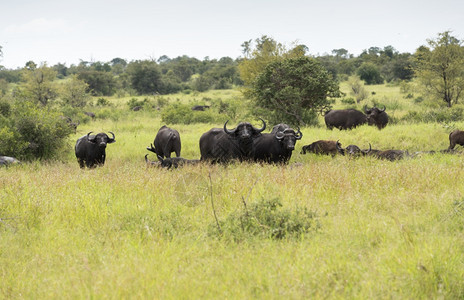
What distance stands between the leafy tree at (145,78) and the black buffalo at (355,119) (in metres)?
40.0

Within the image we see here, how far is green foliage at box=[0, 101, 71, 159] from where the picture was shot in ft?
47.8

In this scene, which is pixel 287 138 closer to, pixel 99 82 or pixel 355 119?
pixel 355 119

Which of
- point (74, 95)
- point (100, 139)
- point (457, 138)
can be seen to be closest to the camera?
point (100, 139)

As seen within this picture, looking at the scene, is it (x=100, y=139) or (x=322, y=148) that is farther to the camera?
(x=322, y=148)

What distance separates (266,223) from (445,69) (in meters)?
26.7

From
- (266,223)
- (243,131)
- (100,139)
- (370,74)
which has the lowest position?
(266,223)

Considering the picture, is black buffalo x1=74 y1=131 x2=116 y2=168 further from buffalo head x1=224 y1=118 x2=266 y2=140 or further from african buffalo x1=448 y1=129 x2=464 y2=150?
african buffalo x1=448 y1=129 x2=464 y2=150

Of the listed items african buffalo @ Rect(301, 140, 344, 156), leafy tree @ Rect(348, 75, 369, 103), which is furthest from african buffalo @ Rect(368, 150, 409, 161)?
leafy tree @ Rect(348, 75, 369, 103)

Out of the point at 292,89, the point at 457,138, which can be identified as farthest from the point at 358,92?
the point at 457,138

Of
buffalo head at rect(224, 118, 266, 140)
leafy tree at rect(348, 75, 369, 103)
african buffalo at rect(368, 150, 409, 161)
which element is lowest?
african buffalo at rect(368, 150, 409, 161)

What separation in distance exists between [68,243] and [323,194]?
3892 millimetres

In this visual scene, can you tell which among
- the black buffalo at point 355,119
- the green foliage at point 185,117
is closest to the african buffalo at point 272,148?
the black buffalo at point 355,119

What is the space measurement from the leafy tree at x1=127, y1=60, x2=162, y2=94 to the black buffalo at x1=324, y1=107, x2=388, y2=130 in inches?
1575

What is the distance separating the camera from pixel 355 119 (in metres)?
20.6
